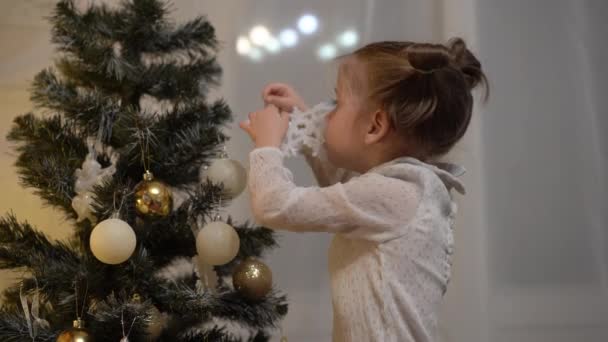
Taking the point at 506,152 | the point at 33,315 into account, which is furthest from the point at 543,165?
the point at 33,315

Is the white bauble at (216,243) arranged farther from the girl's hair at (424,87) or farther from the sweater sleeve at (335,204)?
the girl's hair at (424,87)

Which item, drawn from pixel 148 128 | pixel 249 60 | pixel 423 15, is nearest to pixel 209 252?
pixel 148 128

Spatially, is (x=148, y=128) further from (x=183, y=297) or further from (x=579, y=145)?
(x=579, y=145)

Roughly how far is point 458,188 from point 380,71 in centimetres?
19

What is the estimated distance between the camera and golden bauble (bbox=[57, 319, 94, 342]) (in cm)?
71

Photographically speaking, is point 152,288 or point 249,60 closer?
point 152,288

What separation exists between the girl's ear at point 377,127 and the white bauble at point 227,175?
17 centimetres

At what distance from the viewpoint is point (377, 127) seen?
0.83 m

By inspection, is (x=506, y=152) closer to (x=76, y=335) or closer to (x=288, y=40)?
(x=288, y=40)

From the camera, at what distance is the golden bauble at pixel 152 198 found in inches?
29.4

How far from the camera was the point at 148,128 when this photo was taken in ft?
2.58

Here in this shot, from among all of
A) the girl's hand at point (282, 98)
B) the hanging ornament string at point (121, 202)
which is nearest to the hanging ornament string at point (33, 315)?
the hanging ornament string at point (121, 202)

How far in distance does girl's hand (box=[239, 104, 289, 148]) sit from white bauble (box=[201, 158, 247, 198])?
0.14 ft

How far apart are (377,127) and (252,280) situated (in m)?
0.25
